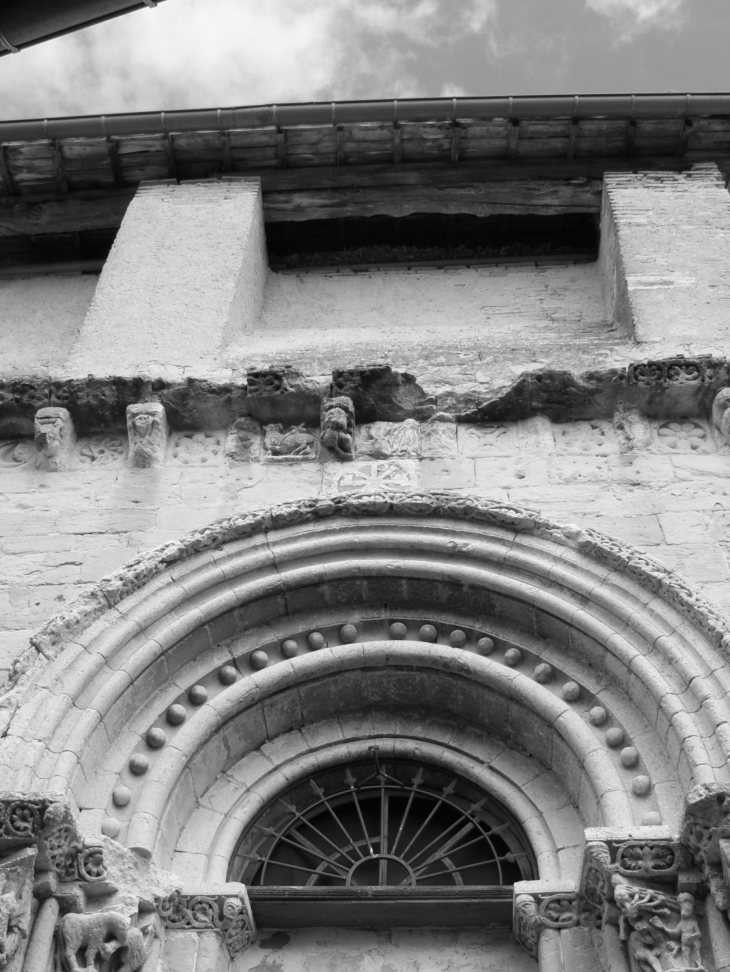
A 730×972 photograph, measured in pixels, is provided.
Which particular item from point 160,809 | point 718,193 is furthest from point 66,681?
point 718,193

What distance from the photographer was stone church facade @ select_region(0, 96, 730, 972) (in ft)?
15.5

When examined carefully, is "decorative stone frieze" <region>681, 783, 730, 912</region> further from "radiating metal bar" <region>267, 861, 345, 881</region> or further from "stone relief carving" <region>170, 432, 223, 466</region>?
"stone relief carving" <region>170, 432, 223, 466</region>

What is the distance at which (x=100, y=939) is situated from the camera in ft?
14.7

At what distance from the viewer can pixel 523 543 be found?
18.9 ft

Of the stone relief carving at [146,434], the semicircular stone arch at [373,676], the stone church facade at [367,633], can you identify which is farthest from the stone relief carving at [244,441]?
the semicircular stone arch at [373,676]

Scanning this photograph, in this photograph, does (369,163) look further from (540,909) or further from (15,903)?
(15,903)

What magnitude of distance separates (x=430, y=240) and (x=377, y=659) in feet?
15.2

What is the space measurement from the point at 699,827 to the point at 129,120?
22.2 feet

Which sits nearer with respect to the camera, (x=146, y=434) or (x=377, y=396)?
(x=146, y=434)

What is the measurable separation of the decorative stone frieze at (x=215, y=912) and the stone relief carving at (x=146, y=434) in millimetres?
2433

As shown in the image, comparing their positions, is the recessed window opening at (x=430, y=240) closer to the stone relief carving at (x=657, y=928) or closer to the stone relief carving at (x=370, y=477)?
the stone relief carving at (x=370, y=477)

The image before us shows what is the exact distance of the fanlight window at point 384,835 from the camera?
17.4 ft

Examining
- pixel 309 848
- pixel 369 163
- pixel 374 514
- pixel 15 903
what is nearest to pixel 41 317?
pixel 369 163

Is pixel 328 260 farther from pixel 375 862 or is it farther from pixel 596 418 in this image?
pixel 375 862
